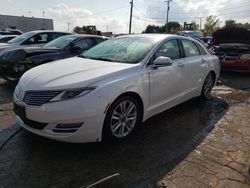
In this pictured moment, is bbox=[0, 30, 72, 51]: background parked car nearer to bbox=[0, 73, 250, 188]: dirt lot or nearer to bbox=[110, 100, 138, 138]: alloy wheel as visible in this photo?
bbox=[0, 73, 250, 188]: dirt lot

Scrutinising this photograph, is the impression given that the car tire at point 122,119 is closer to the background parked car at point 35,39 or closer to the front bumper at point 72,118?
the front bumper at point 72,118

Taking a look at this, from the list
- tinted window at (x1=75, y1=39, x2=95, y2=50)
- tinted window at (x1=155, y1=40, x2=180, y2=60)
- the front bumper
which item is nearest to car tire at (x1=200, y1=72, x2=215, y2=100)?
tinted window at (x1=155, y1=40, x2=180, y2=60)

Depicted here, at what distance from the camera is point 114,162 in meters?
3.30

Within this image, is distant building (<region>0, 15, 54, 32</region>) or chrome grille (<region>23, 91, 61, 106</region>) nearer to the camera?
chrome grille (<region>23, 91, 61, 106</region>)

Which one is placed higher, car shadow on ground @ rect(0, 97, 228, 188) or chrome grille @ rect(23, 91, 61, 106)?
chrome grille @ rect(23, 91, 61, 106)

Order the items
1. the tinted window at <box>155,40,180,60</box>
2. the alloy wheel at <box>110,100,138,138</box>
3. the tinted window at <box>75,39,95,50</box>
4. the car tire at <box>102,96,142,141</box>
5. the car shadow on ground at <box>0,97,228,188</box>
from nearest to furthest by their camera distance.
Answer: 1. the car shadow on ground at <box>0,97,228,188</box>
2. the car tire at <box>102,96,142,141</box>
3. the alloy wheel at <box>110,100,138,138</box>
4. the tinted window at <box>155,40,180,60</box>
5. the tinted window at <box>75,39,95,50</box>

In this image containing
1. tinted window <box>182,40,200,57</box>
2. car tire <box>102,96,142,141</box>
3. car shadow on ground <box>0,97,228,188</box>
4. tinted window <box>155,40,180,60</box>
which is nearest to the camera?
car shadow on ground <box>0,97,228,188</box>

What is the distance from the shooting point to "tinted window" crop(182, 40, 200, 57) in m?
5.23

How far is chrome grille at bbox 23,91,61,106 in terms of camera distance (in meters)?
3.28

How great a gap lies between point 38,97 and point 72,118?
0.51m

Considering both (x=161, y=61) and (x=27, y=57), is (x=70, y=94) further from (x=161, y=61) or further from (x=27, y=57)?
(x=27, y=57)

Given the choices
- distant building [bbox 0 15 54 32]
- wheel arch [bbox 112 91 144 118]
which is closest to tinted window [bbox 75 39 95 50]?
wheel arch [bbox 112 91 144 118]

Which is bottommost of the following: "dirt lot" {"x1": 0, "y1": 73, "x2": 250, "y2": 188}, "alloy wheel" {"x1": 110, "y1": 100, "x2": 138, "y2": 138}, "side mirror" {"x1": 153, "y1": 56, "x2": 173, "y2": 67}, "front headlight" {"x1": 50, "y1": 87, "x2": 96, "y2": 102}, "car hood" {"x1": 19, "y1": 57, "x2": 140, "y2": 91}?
"dirt lot" {"x1": 0, "y1": 73, "x2": 250, "y2": 188}

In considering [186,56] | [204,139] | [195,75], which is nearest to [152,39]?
[186,56]
